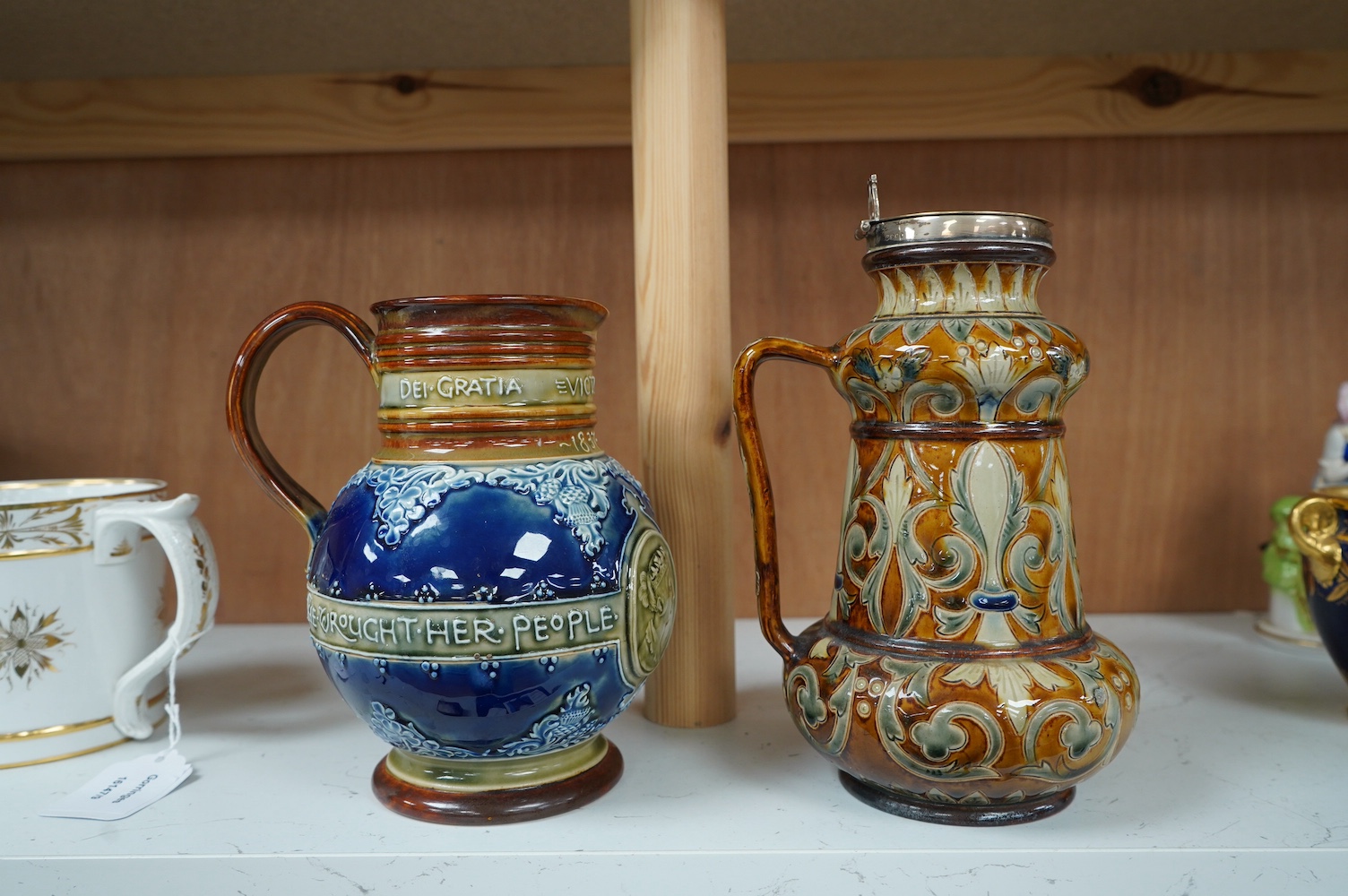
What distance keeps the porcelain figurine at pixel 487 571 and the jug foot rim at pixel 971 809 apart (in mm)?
150

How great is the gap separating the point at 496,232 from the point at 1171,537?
696mm

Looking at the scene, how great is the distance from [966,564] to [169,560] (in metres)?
0.49

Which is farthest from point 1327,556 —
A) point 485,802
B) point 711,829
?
point 485,802

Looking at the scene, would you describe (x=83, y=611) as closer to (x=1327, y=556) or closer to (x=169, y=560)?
(x=169, y=560)

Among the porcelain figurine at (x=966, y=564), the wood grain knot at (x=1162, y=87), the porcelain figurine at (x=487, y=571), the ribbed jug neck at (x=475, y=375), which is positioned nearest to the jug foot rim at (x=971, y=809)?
the porcelain figurine at (x=966, y=564)

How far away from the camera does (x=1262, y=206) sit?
90 centimetres

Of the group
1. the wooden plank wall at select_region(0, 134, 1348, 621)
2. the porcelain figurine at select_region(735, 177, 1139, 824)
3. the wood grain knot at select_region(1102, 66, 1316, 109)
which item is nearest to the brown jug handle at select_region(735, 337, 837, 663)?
the porcelain figurine at select_region(735, 177, 1139, 824)

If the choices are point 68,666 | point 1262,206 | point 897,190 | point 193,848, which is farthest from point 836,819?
point 1262,206

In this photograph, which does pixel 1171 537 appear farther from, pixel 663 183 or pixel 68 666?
pixel 68 666

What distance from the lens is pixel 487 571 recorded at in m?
0.49

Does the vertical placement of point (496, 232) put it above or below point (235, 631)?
above

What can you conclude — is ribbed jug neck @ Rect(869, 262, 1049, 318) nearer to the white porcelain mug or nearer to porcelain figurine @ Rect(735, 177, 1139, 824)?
porcelain figurine @ Rect(735, 177, 1139, 824)

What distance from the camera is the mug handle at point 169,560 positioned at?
63 cm

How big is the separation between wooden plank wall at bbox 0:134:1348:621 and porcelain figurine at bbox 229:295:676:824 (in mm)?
358
